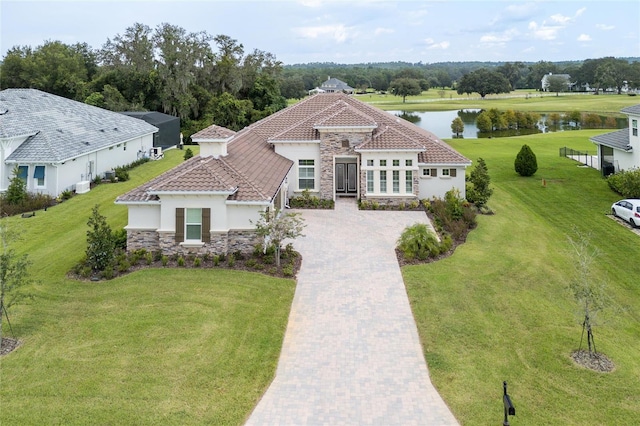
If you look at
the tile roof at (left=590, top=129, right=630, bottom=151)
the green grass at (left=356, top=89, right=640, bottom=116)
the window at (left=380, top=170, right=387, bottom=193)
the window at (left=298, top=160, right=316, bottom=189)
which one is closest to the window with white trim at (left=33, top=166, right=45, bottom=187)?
the window at (left=298, top=160, right=316, bottom=189)

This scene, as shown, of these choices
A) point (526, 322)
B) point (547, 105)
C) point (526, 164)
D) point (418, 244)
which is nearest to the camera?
point (526, 322)

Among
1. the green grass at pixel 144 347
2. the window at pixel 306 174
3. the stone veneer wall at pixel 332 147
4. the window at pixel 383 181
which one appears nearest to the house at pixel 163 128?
the window at pixel 306 174

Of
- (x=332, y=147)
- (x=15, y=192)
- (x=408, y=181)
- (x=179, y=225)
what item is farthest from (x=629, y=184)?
(x=15, y=192)

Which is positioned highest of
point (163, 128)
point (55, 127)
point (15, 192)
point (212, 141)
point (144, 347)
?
point (163, 128)

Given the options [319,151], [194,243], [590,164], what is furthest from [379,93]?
[194,243]

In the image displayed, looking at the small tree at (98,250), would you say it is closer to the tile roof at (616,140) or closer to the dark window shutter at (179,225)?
the dark window shutter at (179,225)

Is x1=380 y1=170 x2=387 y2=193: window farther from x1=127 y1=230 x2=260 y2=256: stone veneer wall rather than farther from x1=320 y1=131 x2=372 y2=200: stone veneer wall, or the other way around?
x1=127 y1=230 x2=260 y2=256: stone veneer wall

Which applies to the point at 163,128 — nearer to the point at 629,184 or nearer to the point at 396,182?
the point at 396,182
